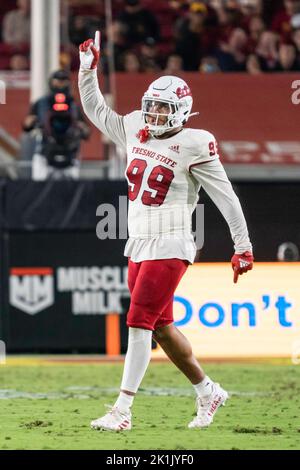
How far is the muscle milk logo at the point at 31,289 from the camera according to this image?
1406 centimetres

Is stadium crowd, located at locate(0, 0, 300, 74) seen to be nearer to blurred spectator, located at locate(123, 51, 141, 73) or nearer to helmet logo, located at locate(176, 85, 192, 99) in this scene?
blurred spectator, located at locate(123, 51, 141, 73)

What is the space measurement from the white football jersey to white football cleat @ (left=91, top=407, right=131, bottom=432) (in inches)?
38.2

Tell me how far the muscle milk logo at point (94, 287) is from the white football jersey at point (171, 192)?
5.63m

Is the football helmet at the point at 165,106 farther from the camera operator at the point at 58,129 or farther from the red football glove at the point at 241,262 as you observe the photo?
the camera operator at the point at 58,129

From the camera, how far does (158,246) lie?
836cm

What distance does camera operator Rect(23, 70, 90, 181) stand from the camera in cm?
1506

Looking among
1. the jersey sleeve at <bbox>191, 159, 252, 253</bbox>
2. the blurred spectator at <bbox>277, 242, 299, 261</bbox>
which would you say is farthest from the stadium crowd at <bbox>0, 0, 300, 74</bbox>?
the jersey sleeve at <bbox>191, 159, 252, 253</bbox>

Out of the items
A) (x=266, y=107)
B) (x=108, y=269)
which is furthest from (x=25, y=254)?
(x=266, y=107)

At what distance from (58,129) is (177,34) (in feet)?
14.8

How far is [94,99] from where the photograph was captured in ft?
28.9

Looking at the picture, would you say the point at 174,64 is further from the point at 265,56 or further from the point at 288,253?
the point at 288,253

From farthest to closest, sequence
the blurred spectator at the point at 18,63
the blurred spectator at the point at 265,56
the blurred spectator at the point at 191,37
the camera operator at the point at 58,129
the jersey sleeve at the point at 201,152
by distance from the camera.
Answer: the blurred spectator at the point at 191,37
the blurred spectator at the point at 265,56
the blurred spectator at the point at 18,63
the camera operator at the point at 58,129
the jersey sleeve at the point at 201,152

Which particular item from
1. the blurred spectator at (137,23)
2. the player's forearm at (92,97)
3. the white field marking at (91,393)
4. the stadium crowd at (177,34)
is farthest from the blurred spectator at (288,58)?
the player's forearm at (92,97)

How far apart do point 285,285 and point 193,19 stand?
680 cm
